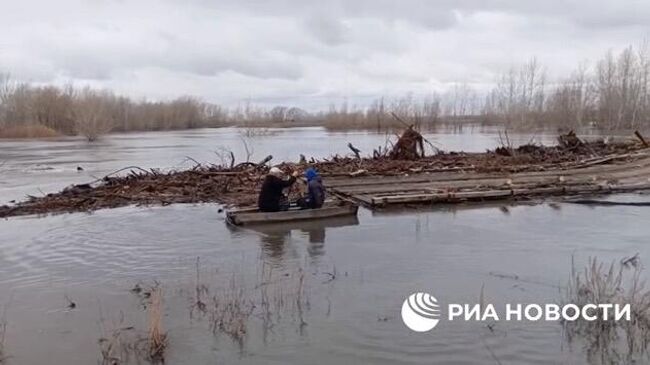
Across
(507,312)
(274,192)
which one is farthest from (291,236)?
(507,312)

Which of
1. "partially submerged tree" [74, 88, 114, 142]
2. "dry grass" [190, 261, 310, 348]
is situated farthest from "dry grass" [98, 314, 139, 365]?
"partially submerged tree" [74, 88, 114, 142]

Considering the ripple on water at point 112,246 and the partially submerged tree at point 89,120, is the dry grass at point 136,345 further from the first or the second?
the partially submerged tree at point 89,120

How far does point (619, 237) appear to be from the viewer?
12.1m

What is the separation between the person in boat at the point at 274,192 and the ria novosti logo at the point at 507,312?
18.9 feet

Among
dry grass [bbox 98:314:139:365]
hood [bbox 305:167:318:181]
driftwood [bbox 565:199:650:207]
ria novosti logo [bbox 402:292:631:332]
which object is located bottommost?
dry grass [bbox 98:314:139:365]

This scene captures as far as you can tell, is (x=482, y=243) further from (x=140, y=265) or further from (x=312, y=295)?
(x=140, y=265)

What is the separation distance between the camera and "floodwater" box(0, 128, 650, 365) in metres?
6.80

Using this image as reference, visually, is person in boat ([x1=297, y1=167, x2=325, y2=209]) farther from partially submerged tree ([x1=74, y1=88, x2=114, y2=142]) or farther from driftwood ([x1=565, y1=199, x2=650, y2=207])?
partially submerged tree ([x1=74, y1=88, x2=114, y2=142])

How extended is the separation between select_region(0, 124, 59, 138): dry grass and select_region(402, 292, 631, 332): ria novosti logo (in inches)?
3168

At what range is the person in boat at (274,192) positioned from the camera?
525 inches

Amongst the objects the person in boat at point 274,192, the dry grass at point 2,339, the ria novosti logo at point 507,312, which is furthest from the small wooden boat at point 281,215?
the dry grass at point 2,339

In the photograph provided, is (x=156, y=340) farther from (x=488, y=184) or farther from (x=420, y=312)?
(x=488, y=184)

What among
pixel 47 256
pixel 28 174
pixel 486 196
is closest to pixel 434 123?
pixel 28 174

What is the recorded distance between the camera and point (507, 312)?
7.70 meters
